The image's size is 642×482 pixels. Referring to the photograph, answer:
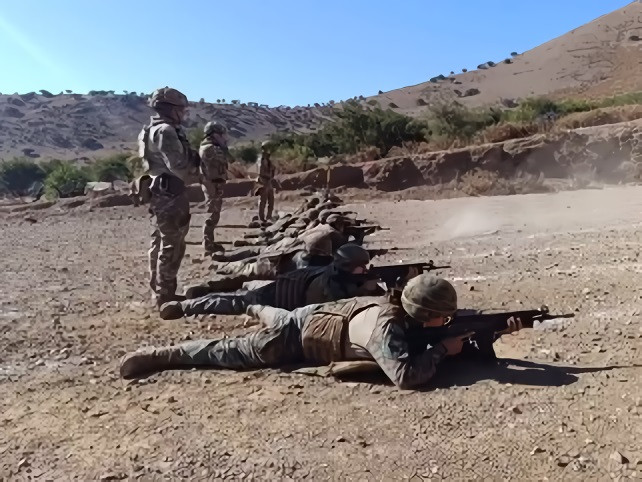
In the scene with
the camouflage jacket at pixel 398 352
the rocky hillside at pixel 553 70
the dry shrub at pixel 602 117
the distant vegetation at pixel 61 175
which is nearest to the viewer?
the camouflage jacket at pixel 398 352

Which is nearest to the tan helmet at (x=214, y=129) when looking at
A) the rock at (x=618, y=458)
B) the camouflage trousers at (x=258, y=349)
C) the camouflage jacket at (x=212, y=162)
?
the camouflage jacket at (x=212, y=162)

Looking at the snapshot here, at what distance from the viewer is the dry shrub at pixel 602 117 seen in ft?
59.7

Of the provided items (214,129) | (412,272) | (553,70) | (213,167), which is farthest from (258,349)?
(553,70)

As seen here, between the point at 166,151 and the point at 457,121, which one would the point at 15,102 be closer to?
the point at 457,121

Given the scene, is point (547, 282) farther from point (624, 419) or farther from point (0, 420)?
point (0, 420)

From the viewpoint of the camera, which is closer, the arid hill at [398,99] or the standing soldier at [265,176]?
the standing soldier at [265,176]

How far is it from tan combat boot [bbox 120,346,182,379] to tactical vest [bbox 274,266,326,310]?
134cm

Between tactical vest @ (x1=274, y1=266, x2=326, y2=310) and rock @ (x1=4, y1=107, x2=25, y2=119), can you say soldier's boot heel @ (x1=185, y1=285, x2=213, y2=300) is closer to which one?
tactical vest @ (x1=274, y1=266, x2=326, y2=310)

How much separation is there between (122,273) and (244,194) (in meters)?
12.1

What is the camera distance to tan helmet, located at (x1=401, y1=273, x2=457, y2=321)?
155 inches

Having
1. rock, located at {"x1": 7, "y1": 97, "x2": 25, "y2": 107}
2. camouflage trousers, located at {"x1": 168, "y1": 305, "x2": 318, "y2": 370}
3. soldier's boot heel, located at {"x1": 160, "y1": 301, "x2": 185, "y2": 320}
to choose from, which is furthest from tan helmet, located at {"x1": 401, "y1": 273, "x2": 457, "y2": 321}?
rock, located at {"x1": 7, "y1": 97, "x2": 25, "y2": 107}

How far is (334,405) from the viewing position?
3906 mm

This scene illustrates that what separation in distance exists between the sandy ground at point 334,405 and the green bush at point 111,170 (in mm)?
26170

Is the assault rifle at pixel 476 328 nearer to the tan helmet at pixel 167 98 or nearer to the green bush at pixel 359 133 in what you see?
the tan helmet at pixel 167 98
